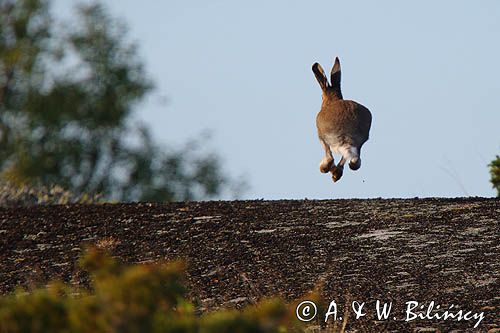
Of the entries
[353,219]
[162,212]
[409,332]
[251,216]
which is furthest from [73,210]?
[409,332]

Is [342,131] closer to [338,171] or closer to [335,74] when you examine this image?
[338,171]

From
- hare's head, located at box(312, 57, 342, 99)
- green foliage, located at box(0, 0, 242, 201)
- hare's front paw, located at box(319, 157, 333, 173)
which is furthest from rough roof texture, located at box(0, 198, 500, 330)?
green foliage, located at box(0, 0, 242, 201)

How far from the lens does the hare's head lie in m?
11.5

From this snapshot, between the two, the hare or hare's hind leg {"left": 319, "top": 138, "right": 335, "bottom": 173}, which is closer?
the hare

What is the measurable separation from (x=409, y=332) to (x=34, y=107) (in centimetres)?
1801

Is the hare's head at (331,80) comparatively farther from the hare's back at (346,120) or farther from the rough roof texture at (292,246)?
the rough roof texture at (292,246)

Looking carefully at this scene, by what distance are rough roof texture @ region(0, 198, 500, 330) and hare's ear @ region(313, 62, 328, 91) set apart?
2.20 metres

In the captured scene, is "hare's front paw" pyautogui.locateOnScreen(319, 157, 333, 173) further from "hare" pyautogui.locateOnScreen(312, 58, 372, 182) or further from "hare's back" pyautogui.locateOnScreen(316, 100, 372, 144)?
"hare's back" pyautogui.locateOnScreen(316, 100, 372, 144)

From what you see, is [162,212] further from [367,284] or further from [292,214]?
[367,284]

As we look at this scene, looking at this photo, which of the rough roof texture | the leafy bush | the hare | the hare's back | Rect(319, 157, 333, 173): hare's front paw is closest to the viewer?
the rough roof texture

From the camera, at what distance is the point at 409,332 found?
5938mm

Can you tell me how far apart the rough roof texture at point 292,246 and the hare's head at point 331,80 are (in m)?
2.18

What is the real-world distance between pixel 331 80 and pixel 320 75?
16 centimetres

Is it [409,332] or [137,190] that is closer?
[409,332]
